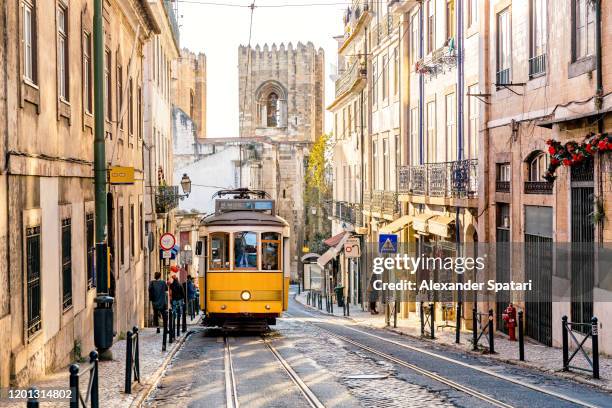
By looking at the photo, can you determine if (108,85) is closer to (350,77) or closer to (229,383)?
(229,383)

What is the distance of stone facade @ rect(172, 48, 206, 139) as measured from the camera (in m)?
91.5

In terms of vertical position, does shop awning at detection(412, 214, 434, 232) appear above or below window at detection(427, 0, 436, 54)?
below

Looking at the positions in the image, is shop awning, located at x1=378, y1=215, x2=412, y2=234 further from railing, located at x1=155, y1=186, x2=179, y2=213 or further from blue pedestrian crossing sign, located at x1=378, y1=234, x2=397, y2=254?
railing, located at x1=155, y1=186, x2=179, y2=213

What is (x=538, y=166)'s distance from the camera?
2092 centimetres

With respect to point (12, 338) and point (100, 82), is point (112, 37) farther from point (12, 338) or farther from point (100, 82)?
point (12, 338)

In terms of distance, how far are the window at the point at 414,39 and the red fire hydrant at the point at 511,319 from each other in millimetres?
12850

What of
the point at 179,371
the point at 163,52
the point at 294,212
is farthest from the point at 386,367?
the point at 294,212

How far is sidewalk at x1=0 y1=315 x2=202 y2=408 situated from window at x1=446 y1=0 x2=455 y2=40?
489 inches

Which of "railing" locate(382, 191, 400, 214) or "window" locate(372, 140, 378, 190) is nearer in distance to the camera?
"railing" locate(382, 191, 400, 214)

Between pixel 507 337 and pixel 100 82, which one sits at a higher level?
pixel 100 82

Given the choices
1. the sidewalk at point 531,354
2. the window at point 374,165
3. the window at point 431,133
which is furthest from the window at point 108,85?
the window at point 374,165

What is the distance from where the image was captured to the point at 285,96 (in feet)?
335

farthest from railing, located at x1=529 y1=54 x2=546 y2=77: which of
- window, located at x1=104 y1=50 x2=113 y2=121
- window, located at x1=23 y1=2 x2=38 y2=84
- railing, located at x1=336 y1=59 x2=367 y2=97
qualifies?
railing, located at x1=336 y1=59 x2=367 y2=97

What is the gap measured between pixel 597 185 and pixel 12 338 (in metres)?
9.80
